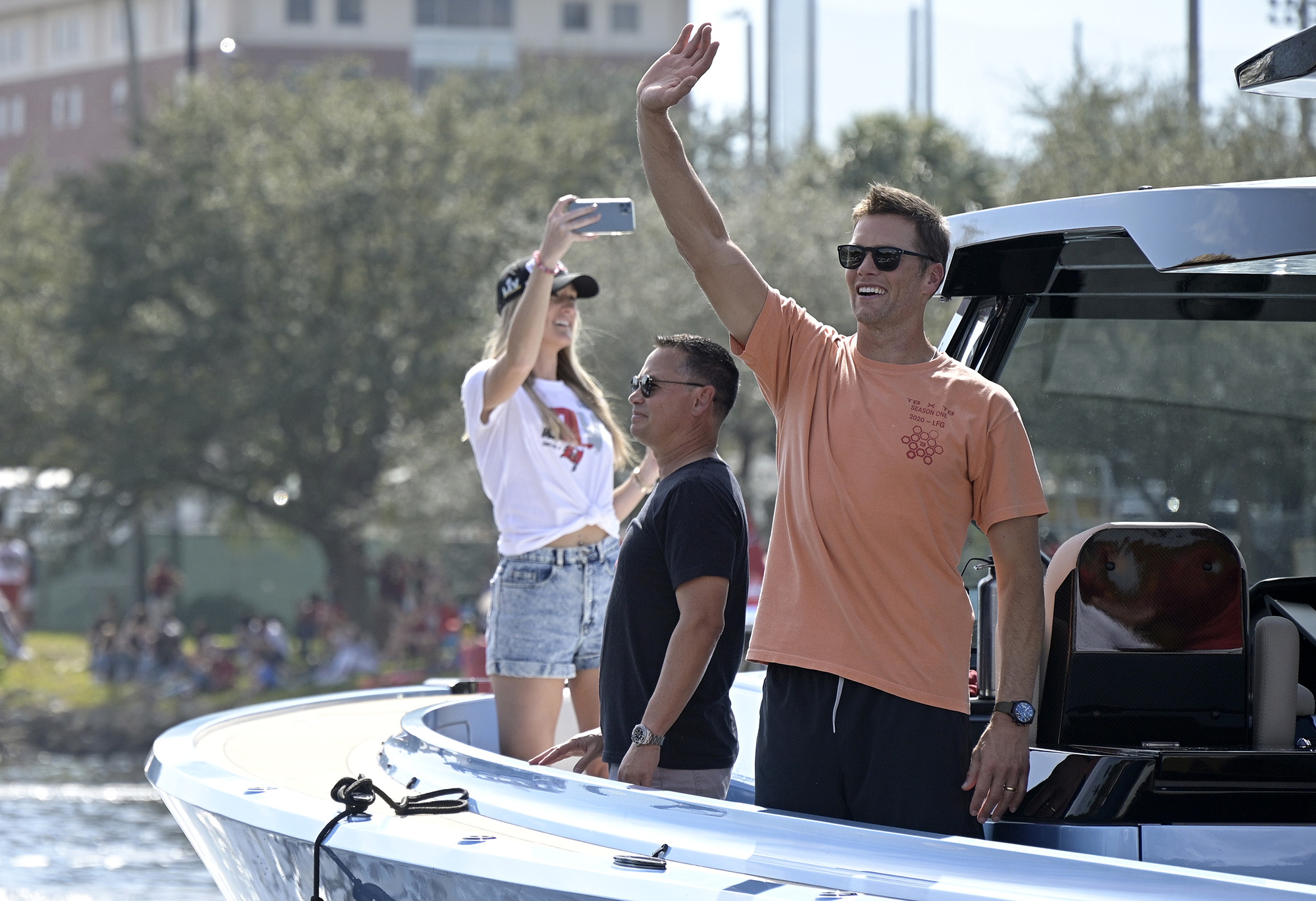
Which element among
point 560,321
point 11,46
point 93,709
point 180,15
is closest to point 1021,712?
point 560,321

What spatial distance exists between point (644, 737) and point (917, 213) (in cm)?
113

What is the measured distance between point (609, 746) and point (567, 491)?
3.48 ft

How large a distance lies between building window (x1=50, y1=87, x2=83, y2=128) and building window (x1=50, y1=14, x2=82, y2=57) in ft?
5.55

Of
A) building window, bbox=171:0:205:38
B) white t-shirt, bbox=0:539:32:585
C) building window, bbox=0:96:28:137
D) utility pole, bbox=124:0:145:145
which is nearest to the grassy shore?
white t-shirt, bbox=0:539:32:585

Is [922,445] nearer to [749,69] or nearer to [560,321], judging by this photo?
[560,321]

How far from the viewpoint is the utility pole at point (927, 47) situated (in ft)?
96.2

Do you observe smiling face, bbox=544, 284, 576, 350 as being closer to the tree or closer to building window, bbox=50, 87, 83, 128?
the tree

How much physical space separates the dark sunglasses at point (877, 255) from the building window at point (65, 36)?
69070 mm

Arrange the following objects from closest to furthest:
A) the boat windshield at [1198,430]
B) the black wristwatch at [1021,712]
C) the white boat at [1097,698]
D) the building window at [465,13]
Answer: the white boat at [1097,698] < the black wristwatch at [1021,712] < the boat windshield at [1198,430] < the building window at [465,13]

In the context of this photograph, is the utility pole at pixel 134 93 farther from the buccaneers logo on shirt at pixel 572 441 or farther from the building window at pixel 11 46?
the building window at pixel 11 46

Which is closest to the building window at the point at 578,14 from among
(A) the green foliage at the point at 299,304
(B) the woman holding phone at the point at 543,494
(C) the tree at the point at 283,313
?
(A) the green foliage at the point at 299,304

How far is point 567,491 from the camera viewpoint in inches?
169

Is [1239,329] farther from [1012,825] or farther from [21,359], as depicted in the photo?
[21,359]

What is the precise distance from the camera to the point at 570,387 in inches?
178
